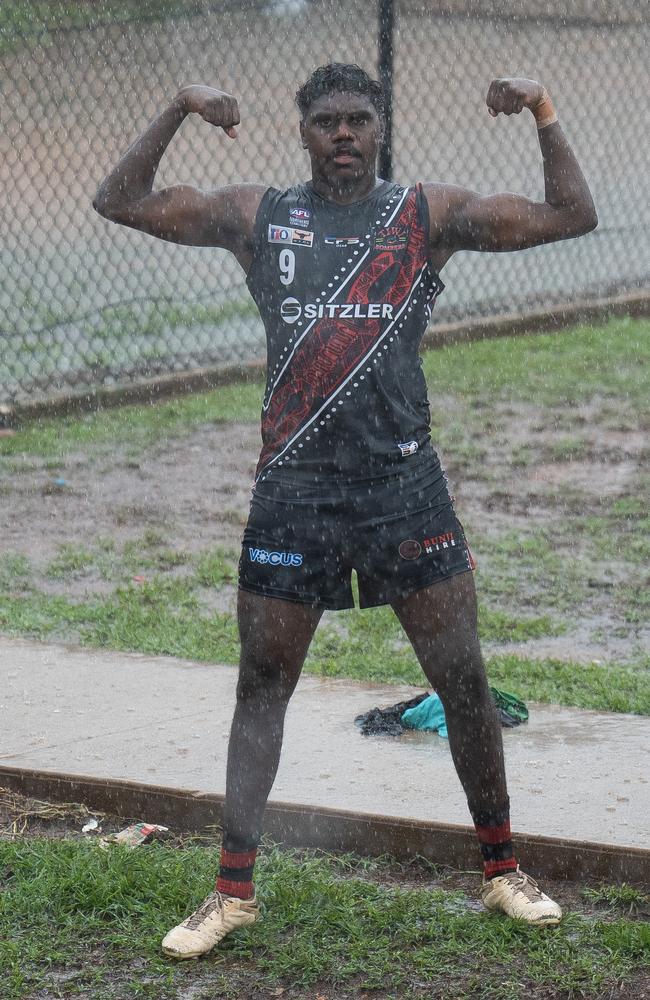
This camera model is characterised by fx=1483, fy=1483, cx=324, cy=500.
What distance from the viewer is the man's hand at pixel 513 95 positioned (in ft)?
11.0

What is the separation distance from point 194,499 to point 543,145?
446 cm

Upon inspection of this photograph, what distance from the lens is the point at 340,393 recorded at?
3.38m

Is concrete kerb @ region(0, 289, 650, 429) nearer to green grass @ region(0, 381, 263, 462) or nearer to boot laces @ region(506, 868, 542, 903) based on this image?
green grass @ region(0, 381, 263, 462)

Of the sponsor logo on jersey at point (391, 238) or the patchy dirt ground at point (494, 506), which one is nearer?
the sponsor logo on jersey at point (391, 238)

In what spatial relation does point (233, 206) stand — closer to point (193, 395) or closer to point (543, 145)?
point (543, 145)

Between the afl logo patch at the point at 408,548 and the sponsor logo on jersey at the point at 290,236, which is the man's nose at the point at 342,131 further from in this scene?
the afl logo patch at the point at 408,548

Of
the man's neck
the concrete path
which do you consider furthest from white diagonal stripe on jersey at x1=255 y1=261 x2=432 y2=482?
the concrete path

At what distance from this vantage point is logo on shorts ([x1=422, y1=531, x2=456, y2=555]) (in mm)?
3434

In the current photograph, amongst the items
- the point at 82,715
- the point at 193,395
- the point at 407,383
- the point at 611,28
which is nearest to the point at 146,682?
the point at 82,715

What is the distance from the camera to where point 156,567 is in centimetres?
662

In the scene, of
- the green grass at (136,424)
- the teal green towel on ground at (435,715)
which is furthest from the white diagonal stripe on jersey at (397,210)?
the green grass at (136,424)

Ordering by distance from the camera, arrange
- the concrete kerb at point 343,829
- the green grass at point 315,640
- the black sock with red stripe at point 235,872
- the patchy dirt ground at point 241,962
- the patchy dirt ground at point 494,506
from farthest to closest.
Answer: the patchy dirt ground at point 494,506 < the green grass at point 315,640 < the concrete kerb at point 343,829 < the black sock with red stripe at point 235,872 < the patchy dirt ground at point 241,962

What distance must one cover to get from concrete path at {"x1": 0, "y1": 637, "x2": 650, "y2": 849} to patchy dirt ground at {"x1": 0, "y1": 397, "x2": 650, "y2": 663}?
0.96 meters

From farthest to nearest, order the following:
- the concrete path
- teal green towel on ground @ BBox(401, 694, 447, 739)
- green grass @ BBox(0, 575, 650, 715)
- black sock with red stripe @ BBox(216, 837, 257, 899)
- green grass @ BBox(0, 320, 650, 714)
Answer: green grass @ BBox(0, 320, 650, 714) < green grass @ BBox(0, 575, 650, 715) < teal green towel on ground @ BBox(401, 694, 447, 739) < the concrete path < black sock with red stripe @ BBox(216, 837, 257, 899)
